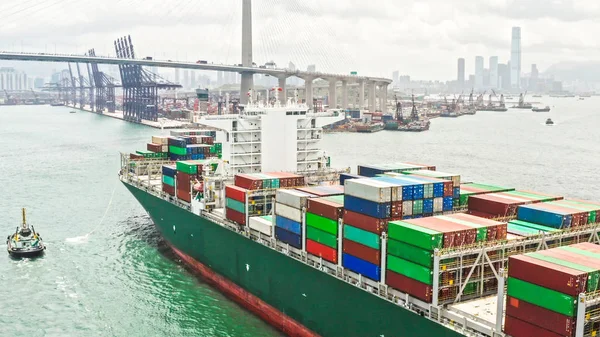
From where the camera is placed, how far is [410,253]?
13.1 m

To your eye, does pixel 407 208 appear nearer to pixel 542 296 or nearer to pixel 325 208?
pixel 325 208

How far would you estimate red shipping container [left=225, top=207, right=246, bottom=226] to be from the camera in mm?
20188

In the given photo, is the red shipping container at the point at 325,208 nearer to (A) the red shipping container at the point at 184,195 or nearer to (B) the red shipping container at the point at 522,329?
(B) the red shipping container at the point at 522,329

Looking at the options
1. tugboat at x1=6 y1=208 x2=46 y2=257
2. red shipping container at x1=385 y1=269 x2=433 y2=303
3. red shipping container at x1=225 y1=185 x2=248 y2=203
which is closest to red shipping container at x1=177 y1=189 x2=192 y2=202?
red shipping container at x1=225 y1=185 x2=248 y2=203

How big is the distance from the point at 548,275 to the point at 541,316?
74 centimetres

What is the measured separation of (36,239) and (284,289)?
41.8ft

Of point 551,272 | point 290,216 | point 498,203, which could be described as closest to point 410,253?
point 551,272

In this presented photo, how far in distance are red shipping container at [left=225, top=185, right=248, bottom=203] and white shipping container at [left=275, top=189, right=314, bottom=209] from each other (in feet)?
6.95

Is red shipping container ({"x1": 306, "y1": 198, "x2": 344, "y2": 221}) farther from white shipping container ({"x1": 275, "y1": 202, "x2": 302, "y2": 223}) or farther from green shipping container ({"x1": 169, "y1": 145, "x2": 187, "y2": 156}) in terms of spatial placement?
green shipping container ({"x1": 169, "y1": 145, "x2": 187, "y2": 156})

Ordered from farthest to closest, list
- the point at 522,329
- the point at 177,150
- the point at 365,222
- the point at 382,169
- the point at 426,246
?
the point at 177,150, the point at 382,169, the point at 365,222, the point at 426,246, the point at 522,329

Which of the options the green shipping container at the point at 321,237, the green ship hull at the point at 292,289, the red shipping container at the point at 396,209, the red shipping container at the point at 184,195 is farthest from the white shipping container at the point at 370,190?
the red shipping container at the point at 184,195

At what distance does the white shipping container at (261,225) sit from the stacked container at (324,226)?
6.81 feet

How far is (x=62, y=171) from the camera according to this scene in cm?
4628

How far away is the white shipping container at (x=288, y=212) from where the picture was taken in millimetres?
17281
